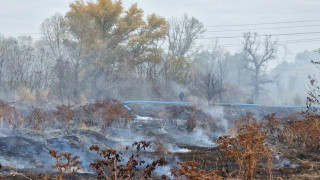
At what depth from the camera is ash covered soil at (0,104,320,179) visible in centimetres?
702

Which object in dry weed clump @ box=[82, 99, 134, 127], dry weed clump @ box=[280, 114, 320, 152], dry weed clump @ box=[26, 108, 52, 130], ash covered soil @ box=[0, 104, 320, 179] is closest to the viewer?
ash covered soil @ box=[0, 104, 320, 179]

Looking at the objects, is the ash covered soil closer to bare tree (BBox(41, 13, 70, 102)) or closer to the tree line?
the tree line

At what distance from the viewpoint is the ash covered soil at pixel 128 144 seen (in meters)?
7.02

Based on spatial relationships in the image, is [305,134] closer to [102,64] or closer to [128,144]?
[128,144]

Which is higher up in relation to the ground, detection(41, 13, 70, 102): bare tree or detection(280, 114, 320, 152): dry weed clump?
detection(41, 13, 70, 102): bare tree

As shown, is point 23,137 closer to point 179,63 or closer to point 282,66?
point 179,63

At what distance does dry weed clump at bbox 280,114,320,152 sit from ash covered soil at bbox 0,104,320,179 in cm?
36

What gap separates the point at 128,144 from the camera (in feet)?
33.0

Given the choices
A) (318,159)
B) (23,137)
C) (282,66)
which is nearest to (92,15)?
(23,137)

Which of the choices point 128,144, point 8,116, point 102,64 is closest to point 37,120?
point 8,116

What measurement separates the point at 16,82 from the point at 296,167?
1713 cm

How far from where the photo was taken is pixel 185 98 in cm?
2389

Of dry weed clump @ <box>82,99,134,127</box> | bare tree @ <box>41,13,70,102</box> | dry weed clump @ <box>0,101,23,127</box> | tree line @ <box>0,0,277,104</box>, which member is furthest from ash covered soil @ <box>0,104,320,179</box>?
bare tree @ <box>41,13,70,102</box>

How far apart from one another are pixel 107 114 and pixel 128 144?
1.93 m
